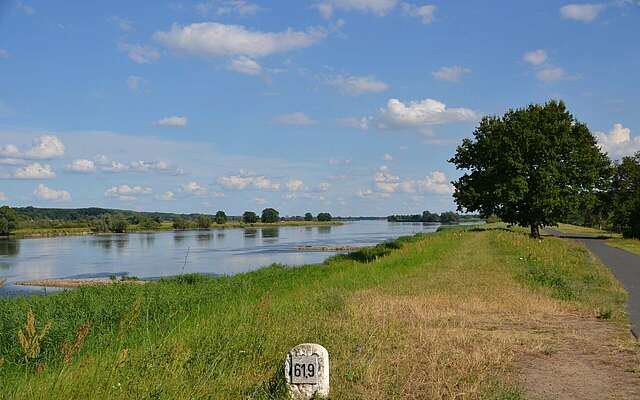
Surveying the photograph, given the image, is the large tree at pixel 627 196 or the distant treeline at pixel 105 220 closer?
the large tree at pixel 627 196

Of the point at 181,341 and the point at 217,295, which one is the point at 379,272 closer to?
the point at 217,295

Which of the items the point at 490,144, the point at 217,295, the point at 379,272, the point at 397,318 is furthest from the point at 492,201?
the point at 397,318

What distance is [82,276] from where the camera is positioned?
3288 cm

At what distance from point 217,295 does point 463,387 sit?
1037 centimetres

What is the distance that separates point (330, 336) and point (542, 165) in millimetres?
34796

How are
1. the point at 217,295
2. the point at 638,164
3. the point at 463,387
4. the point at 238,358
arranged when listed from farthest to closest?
the point at 638,164 → the point at 217,295 → the point at 238,358 → the point at 463,387

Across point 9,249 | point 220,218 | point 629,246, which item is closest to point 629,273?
point 629,246

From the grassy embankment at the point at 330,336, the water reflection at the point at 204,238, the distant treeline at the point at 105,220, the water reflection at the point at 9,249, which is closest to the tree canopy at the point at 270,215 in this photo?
the distant treeline at the point at 105,220

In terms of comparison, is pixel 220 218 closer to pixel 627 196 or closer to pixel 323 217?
pixel 323 217

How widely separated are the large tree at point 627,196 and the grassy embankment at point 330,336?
27.7 metres

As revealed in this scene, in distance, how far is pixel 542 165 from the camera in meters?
39.9

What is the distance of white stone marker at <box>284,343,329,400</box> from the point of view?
5.78m

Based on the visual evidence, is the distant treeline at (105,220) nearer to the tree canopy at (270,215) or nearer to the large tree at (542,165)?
the tree canopy at (270,215)

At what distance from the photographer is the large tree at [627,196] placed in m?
42.2
